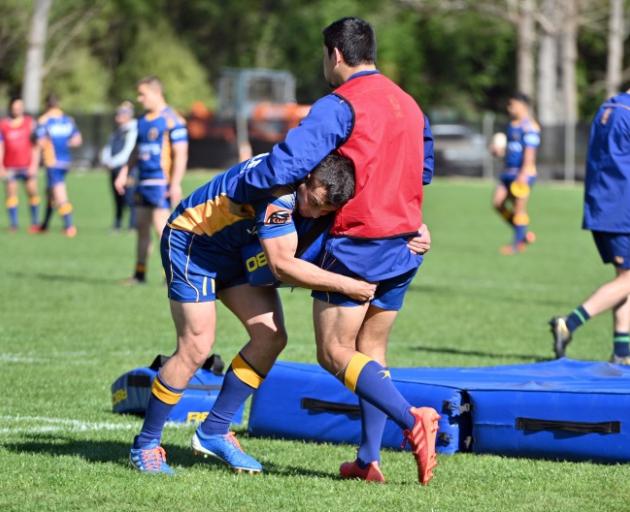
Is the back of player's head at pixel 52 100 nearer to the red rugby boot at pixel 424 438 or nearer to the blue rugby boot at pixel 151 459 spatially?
the blue rugby boot at pixel 151 459

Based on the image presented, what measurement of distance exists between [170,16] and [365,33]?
66767 mm

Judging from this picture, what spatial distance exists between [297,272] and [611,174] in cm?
388

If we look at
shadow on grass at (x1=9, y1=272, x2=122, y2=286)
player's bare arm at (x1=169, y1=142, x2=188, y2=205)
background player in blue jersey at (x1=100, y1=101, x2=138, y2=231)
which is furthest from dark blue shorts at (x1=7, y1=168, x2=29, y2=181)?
player's bare arm at (x1=169, y1=142, x2=188, y2=205)

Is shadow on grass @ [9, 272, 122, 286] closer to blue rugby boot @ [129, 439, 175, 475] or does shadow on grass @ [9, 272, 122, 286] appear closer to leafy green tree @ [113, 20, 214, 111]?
blue rugby boot @ [129, 439, 175, 475]

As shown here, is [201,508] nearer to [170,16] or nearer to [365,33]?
[365,33]

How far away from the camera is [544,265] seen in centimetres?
1731

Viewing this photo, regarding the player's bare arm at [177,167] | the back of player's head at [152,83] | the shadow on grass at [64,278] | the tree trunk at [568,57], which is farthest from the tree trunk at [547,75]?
the player's bare arm at [177,167]

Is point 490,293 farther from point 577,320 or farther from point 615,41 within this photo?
point 615,41

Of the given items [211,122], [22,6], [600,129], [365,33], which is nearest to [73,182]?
[211,122]

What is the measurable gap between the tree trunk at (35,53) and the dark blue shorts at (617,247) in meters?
43.3

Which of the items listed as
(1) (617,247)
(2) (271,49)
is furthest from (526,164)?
(2) (271,49)

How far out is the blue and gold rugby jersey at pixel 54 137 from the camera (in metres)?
20.7

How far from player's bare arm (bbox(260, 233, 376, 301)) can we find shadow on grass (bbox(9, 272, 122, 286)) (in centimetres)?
899

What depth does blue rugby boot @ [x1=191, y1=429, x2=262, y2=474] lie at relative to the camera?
580cm
